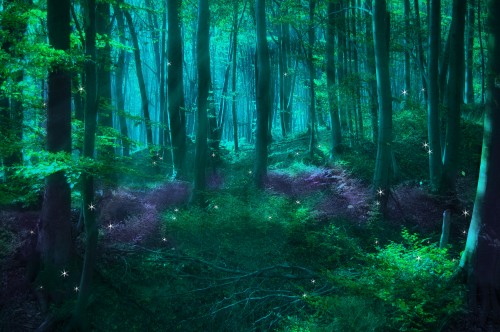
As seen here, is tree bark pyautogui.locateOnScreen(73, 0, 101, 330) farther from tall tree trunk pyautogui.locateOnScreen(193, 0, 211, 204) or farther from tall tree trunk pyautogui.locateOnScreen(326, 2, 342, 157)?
tall tree trunk pyautogui.locateOnScreen(326, 2, 342, 157)

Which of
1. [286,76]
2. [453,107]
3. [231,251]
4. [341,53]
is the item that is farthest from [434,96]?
[286,76]

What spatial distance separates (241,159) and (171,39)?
8796mm

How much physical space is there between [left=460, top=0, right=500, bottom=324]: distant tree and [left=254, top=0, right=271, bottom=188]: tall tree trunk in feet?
29.5

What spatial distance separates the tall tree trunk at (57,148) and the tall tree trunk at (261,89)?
7.98 m

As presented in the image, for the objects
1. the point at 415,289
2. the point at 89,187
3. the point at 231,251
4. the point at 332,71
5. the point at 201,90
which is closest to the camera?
the point at 415,289

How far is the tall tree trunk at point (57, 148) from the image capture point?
698 cm

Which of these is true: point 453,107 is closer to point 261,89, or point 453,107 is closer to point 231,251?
point 261,89

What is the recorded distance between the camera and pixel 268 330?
659 cm

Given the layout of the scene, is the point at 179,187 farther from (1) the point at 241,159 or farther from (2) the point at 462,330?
(2) the point at 462,330

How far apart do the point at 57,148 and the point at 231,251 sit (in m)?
4.73

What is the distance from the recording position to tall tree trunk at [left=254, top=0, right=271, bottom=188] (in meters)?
14.1

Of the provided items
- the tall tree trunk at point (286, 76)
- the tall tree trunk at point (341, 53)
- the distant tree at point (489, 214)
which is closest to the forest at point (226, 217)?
the distant tree at point (489, 214)

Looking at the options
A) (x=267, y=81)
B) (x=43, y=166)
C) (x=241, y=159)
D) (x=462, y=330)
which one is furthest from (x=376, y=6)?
(x=241, y=159)

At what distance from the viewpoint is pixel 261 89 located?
1431 cm
